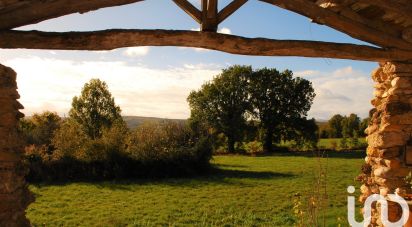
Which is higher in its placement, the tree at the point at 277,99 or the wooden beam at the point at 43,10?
the tree at the point at 277,99

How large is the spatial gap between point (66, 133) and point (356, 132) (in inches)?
974

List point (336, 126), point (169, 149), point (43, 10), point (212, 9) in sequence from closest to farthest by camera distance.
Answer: point (43, 10), point (212, 9), point (169, 149), point (336, 126)

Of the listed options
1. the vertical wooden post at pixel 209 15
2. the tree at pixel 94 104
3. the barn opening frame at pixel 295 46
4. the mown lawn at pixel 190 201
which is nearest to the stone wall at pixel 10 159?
the barn opening frame at pixel 295 46

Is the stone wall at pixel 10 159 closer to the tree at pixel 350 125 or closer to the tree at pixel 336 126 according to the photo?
the tree at pixel 350 125

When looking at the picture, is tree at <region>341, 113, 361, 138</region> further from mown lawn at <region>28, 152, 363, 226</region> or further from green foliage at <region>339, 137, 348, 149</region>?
mown lawn at <region>28, 152, 363, 226</region>

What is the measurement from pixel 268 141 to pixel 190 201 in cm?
2255

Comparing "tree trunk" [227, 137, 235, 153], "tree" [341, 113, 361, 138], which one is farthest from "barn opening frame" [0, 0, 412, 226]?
"tree" [341, 113, 361, 138]

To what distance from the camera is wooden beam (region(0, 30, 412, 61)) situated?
4414mm

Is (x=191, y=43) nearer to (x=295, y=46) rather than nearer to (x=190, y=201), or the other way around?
(x=295, y=46)

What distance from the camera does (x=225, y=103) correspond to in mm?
34750

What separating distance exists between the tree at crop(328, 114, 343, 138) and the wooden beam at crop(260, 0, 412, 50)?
3639cm

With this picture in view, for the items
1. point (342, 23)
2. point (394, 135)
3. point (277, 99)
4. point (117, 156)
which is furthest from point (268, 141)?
point (342, 23)

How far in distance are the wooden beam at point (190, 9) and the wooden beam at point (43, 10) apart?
573 mm

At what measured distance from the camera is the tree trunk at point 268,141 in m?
→ 33.4
